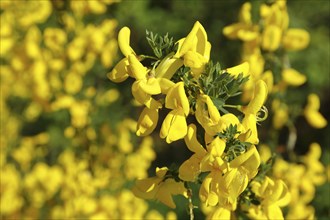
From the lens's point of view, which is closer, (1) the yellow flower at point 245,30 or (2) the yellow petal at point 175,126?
(2) the yellow petal at point 175,126

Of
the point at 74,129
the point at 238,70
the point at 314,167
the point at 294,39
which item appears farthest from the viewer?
the point at 74,129

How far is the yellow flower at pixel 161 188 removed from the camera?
59.7 inches

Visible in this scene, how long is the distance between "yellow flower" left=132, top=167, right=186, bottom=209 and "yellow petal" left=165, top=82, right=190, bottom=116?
0.70 feet

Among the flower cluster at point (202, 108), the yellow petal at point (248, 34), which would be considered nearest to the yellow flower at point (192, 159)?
the flower cluster at point (202, 108)

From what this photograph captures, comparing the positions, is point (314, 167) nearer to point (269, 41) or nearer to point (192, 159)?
point (269, 41)

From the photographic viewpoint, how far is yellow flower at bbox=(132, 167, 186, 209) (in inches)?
59.7

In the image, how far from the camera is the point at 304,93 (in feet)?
19.5

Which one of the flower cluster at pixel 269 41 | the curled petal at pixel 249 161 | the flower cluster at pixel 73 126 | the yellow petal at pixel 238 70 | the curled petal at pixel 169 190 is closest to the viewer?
the curled petal at pixel 249 161

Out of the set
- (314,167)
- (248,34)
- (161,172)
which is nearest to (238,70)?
(161,172)

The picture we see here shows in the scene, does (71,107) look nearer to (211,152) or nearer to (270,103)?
(270,103)

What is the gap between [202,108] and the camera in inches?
53.4

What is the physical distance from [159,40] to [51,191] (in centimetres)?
201

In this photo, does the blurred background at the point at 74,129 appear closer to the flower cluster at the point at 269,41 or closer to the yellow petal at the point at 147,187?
the flower cluster at the point at 269,41

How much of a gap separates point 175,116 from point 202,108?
58 millimetres
